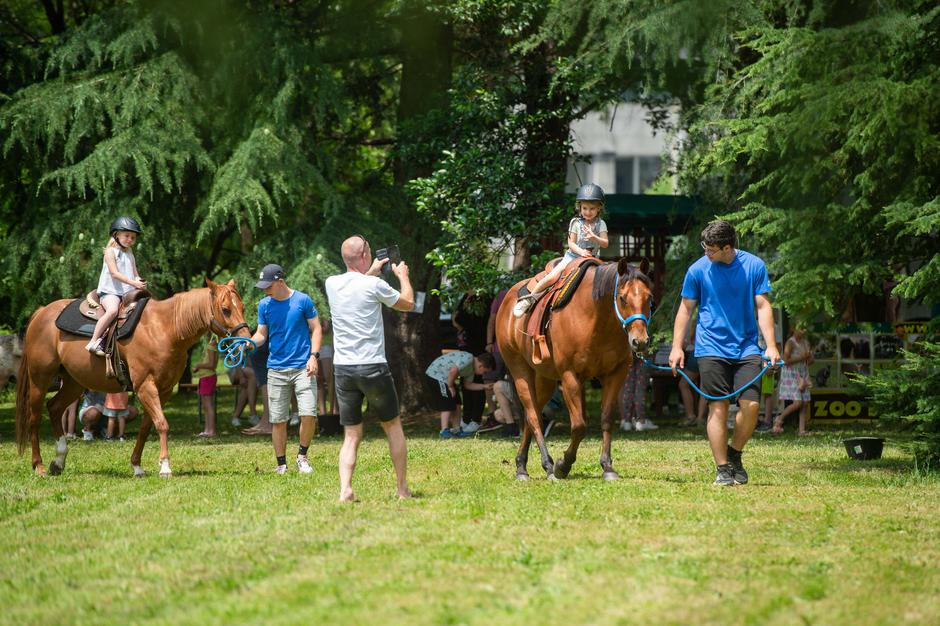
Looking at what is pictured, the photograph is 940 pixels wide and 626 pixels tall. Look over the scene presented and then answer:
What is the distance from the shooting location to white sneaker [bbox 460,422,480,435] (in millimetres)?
17556

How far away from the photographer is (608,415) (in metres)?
10.6

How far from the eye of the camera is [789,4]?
15.0 m

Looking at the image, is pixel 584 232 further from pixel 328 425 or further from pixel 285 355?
pixel 328 425

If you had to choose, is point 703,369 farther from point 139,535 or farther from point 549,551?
point 139,535

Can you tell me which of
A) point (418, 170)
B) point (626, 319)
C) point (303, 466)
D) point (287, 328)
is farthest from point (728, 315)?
point (418, 170)

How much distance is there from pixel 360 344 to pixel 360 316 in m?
0.21

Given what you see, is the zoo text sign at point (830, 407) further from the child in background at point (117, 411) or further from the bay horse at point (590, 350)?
the child in background at point (117, 411)

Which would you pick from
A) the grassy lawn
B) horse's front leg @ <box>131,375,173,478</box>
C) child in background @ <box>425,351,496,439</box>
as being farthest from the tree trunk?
the grassy lawn

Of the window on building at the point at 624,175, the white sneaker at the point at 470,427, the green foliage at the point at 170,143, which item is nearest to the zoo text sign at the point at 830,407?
the white sneaker at the point at 470,427

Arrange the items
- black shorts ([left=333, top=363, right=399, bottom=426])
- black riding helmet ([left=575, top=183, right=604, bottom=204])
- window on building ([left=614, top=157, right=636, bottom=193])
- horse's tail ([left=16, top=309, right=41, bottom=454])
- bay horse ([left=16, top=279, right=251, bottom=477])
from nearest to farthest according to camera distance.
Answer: black shorts ([left=333, top=363, right=399, bottom=426]), black riding helmet ([left=575, top=183, right=604, bottom=204]), bay horse ([left=16, top=279, right=251, bottom=477]), horse's tail ([left=16, top=309, right=41, bottom=454]), window on building ([left=614, top=157, right=636, bottom=193])

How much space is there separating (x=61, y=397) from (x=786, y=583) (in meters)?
9.41

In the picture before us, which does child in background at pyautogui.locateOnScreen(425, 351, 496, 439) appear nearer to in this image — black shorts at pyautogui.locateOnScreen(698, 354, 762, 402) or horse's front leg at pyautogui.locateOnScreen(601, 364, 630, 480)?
horse's front leg at pyautogui.locateOnScreen(601, 364, 630, 480)

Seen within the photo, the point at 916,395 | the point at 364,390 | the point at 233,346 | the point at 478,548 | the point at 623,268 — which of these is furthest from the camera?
the point at 233,346

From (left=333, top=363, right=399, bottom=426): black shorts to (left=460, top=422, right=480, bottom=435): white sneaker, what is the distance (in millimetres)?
8714
